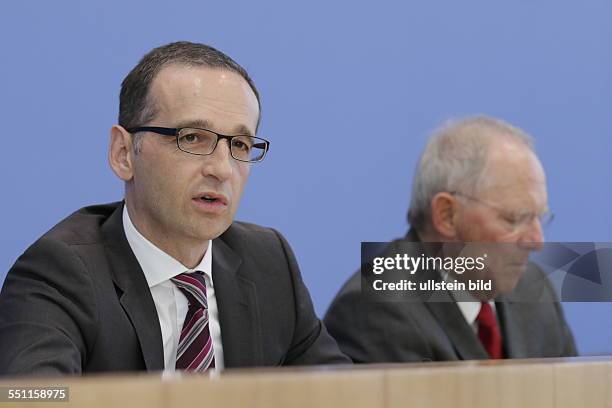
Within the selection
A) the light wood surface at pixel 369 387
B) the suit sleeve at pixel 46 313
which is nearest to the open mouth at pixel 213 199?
the suit sleeve at pixel 46 313

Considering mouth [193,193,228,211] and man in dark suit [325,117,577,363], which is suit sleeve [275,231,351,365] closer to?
man in dark suit [325,117,577,363]

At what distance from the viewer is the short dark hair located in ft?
4.50

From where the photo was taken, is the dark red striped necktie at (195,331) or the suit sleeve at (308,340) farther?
the suit sleeve at (308,340)

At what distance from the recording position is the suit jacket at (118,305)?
3.65 feet

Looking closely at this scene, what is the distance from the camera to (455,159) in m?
1.70

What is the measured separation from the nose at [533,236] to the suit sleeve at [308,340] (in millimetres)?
477

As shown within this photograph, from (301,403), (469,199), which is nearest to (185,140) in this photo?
A: (469,199)

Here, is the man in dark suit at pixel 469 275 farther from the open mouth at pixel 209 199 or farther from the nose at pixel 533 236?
the open mouth at pixel 209 199

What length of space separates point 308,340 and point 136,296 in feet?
1.09

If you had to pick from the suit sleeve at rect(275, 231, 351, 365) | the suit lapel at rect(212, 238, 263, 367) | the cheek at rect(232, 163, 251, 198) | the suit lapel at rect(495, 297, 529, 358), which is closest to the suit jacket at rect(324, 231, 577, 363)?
the suit lapel at rect(495, 297, 529, 358)

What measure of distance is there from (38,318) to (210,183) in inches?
13.8

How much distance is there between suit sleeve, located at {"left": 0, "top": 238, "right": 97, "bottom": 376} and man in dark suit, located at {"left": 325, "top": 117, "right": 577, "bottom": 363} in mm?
565

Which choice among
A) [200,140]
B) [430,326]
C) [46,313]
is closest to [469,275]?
[430,326]

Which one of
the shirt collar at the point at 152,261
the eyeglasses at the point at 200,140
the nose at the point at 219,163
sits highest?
the eyeglasses at the point at 200,140
